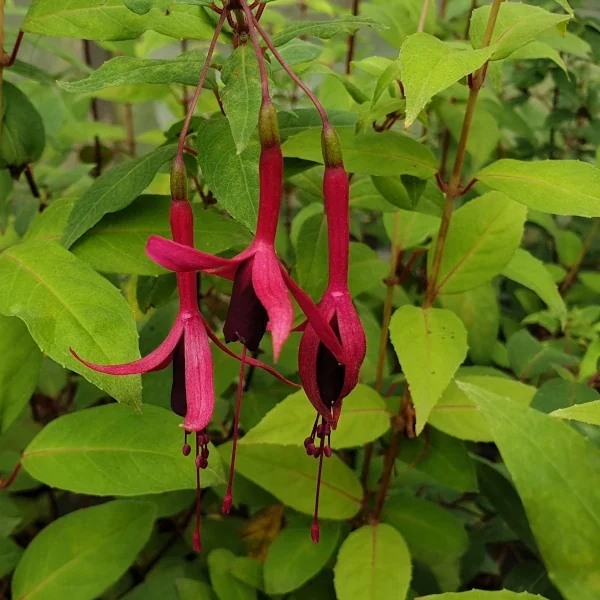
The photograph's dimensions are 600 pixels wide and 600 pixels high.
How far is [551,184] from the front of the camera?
42 cm

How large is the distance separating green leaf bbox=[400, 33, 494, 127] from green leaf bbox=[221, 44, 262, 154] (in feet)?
0.25

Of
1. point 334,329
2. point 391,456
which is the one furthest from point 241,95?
point 391,456

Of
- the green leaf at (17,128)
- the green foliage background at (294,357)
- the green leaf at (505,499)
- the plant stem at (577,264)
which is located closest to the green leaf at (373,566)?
the green foliage background at (294,357)

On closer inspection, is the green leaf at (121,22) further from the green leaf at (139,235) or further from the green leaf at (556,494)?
the green leaf at (556,494)

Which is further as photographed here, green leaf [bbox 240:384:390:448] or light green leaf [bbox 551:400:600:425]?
green leaf [bbox 240:384:390:448]

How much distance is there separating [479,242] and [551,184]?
111mm

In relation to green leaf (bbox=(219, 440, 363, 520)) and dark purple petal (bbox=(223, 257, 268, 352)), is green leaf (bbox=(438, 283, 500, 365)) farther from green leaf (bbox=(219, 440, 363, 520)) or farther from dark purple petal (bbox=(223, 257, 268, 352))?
dark purple petal (bbox=(223, 257, 268, 352))

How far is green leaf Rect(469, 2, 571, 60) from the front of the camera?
39cm

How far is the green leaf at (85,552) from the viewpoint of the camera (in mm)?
478

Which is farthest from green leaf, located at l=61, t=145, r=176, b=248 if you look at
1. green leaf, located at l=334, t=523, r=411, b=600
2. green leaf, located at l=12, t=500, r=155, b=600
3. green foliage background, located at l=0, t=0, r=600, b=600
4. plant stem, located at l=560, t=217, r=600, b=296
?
plant stem, located at l=560, t=217, r=600, b=296

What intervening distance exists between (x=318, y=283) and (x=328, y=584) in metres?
0.29

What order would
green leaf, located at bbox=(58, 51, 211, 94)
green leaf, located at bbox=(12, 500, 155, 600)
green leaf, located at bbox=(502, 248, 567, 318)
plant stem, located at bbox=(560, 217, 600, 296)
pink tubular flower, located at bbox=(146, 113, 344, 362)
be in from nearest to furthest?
pink tubular flower, located at bbox=(146, 113, 344, 362), green leaf, located at bbox=(58, 51, 211, 94), green leaf, located at bbox=(12, 500, 155, 600), green leaf, located at bbox=(502, 248, 567, 318), plant stem, located at bbox=(560, 217, 600, 296)

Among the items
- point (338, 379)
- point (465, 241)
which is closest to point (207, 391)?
point (338, 379)

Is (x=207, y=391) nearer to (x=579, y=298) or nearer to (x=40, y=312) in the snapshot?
(x=40, y=312)
